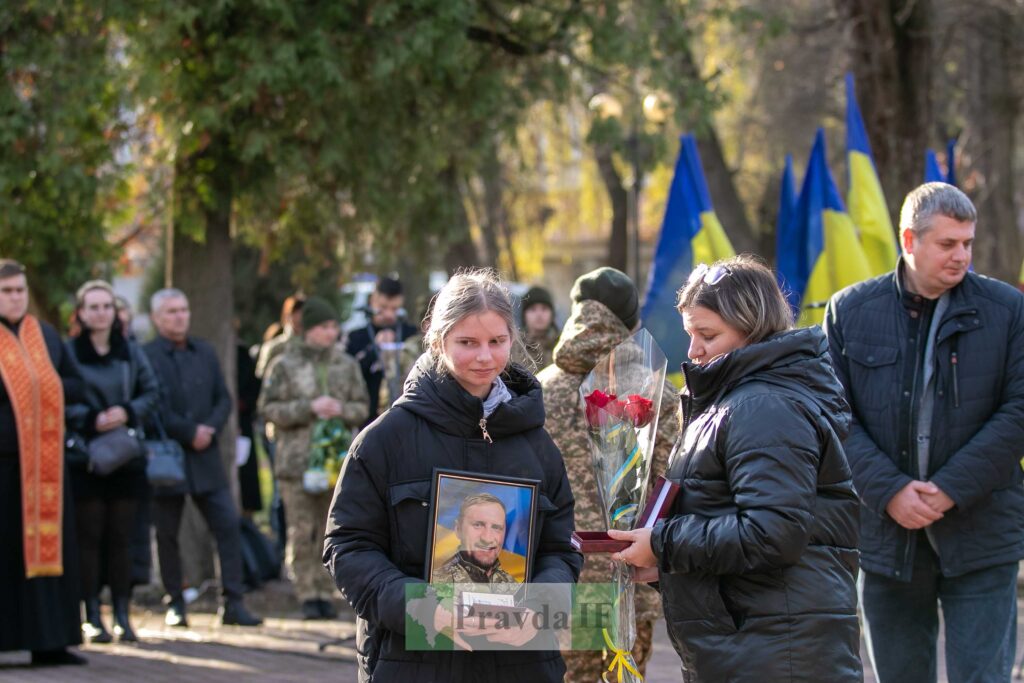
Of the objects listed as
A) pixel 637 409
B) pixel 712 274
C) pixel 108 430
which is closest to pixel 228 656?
pixel 108 430

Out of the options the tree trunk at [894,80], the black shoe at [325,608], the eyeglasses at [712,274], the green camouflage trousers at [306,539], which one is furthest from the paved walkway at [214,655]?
the tree trunk at [894,80]

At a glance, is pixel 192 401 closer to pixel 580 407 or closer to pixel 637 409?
pixel 580 407

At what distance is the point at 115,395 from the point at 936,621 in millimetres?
5353

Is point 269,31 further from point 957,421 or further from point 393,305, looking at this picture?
point 957,421

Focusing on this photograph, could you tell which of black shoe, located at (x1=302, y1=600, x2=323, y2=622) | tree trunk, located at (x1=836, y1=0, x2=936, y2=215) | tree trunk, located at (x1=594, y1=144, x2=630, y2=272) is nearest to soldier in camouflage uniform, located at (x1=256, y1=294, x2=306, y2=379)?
black shoe, located at (x1=302, y1=600, x2=323, y2=622)

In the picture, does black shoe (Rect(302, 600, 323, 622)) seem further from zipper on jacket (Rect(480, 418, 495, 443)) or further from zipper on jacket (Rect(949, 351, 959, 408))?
zipper on jacket (Rect(480, 418, 495, 443))

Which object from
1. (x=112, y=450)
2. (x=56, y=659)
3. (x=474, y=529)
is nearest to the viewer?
(x=474, y=529)

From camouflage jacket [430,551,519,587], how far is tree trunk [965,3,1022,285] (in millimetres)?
16832

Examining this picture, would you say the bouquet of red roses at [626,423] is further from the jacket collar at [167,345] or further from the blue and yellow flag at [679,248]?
the jacket collar at [167,345]

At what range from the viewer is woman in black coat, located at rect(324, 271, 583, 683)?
3.67 metres

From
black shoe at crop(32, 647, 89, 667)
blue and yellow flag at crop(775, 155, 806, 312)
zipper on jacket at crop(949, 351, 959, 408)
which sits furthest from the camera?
blue and yellow flag at crop(775, 155, 806, 312)

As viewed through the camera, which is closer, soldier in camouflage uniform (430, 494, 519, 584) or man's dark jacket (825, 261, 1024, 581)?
soldier in camouflage uniform (430, 494, 519, 584)

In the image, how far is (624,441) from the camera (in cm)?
402

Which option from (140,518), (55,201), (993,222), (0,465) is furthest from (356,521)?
(993,222)
